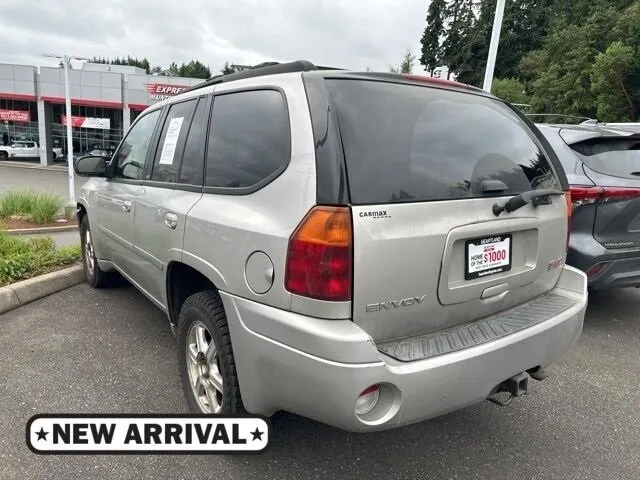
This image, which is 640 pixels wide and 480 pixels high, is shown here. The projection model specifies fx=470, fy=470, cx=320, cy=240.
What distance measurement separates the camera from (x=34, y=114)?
3219cm

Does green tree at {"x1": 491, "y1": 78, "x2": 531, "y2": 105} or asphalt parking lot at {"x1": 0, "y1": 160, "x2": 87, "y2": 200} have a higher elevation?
green tree at {"x1": 491, "y1": 78, "x2": 531, "y2": 105}

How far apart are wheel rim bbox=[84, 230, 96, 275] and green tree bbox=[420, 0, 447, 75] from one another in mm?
63787

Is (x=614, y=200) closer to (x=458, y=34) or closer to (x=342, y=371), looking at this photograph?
(x=342, y=371)

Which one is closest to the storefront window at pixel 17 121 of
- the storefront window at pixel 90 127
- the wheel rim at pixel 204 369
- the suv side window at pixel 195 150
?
the storefront window at pixel 90 127

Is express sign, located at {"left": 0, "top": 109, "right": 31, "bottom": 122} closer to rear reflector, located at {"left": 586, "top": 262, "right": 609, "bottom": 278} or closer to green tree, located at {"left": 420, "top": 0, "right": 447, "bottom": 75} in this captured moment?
rear reflector, located at {"left": 586, "top": 262, "right": 609, "bottom": 278}

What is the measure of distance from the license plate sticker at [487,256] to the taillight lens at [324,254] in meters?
0.65

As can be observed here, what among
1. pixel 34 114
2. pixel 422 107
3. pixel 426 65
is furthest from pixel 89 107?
pixel 426 65

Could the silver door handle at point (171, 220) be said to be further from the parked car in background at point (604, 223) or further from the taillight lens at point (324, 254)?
the parked car in background at point (604, 223)

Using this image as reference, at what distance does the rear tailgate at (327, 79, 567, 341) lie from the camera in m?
1.85

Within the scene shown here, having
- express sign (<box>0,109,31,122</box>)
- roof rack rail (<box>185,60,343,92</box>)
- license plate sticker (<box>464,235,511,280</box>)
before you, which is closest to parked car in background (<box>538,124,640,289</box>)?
license plate sticker (<box>464,235,511,280</box>)

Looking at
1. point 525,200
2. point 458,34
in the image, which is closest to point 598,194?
point 525,200

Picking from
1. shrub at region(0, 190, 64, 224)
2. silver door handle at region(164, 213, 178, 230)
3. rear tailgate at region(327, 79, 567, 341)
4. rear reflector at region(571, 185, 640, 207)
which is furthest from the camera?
shrub at region(0, 190, 64, 224)

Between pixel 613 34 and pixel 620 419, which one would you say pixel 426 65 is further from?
pixel 620 419

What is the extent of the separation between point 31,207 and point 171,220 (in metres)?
7.80
